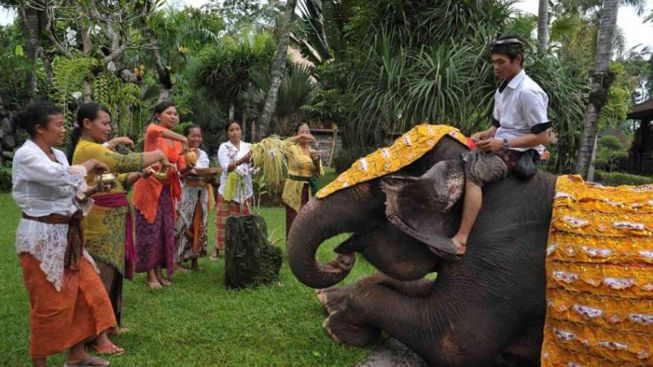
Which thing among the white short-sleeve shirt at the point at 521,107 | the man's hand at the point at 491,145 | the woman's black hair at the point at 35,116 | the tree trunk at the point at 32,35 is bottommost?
the man's hand at the point at 491,145

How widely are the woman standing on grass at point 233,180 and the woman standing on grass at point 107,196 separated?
1.79 metres

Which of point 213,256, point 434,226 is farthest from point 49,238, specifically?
point 213,256

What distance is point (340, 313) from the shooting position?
3.79 metres

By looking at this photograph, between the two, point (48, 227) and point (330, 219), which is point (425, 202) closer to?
point (330, 219)

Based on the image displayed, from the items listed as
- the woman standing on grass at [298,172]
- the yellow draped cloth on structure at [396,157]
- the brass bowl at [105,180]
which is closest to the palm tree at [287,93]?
the woman standing on grass at [298,172]

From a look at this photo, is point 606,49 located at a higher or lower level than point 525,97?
higher

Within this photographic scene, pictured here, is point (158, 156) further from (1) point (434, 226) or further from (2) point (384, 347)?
(2) point (384, 347)

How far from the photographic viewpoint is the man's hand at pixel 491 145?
3.23 m

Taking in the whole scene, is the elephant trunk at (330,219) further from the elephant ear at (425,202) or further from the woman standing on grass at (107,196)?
the woman standing on grass at (107,196)

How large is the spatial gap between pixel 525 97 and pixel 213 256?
471cm

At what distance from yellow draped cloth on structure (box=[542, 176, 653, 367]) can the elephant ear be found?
597 mm

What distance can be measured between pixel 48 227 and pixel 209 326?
1556 mm

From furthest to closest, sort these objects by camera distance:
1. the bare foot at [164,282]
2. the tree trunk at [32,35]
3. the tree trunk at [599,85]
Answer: the tree trunk at [32,35] < the tree trunk at [599,85] < the bare foot at [164,282]

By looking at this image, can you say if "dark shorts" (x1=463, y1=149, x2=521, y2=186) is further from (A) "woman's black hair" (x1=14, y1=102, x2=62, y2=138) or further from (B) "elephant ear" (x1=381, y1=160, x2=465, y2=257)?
(A) "woman's black hair" (x1=14, y1=102, x2=62, y2=138)
